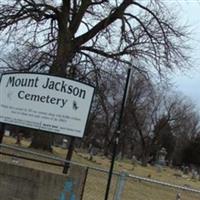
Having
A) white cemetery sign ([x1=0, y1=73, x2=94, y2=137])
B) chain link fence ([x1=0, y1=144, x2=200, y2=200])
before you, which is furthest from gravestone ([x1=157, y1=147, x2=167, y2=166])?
white cemetery sign ([x1=0, y1=73, x2=94, y2=137])

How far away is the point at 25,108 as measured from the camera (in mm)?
12500

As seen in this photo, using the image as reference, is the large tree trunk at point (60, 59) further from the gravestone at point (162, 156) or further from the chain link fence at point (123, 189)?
the gravestone at point (162, 156)

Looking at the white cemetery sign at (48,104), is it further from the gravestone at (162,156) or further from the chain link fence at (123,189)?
the gravestone at (162,156)

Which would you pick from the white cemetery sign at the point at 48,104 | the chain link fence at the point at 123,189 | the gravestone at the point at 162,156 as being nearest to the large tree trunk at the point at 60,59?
the chain link fence at the point at 123,189

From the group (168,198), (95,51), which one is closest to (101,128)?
(95,51)

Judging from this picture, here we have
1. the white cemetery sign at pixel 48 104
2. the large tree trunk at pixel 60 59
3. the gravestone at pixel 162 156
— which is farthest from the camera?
the gravestone at pixel 162 156

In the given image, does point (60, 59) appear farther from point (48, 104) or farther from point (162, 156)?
point (162, 156)

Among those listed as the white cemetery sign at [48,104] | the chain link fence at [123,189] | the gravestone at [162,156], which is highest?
the gravestone at [162,156]

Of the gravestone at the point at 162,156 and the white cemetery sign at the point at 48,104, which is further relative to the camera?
the gravestone at the point at 162,156

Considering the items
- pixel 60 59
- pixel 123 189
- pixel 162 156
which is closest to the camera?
pixel 123 189

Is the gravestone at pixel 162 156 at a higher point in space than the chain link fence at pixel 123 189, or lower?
higher

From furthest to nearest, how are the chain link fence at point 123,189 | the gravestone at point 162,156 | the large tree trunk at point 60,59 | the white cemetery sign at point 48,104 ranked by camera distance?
the gravestone at point 162,156, the large tree trunk at point 60,59, the chain link fence at point 123,189, the white cemetery sign at point 48,104

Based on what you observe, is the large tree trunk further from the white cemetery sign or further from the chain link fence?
the white cemetery sign

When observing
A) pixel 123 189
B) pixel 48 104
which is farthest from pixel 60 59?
pixel 123 189
